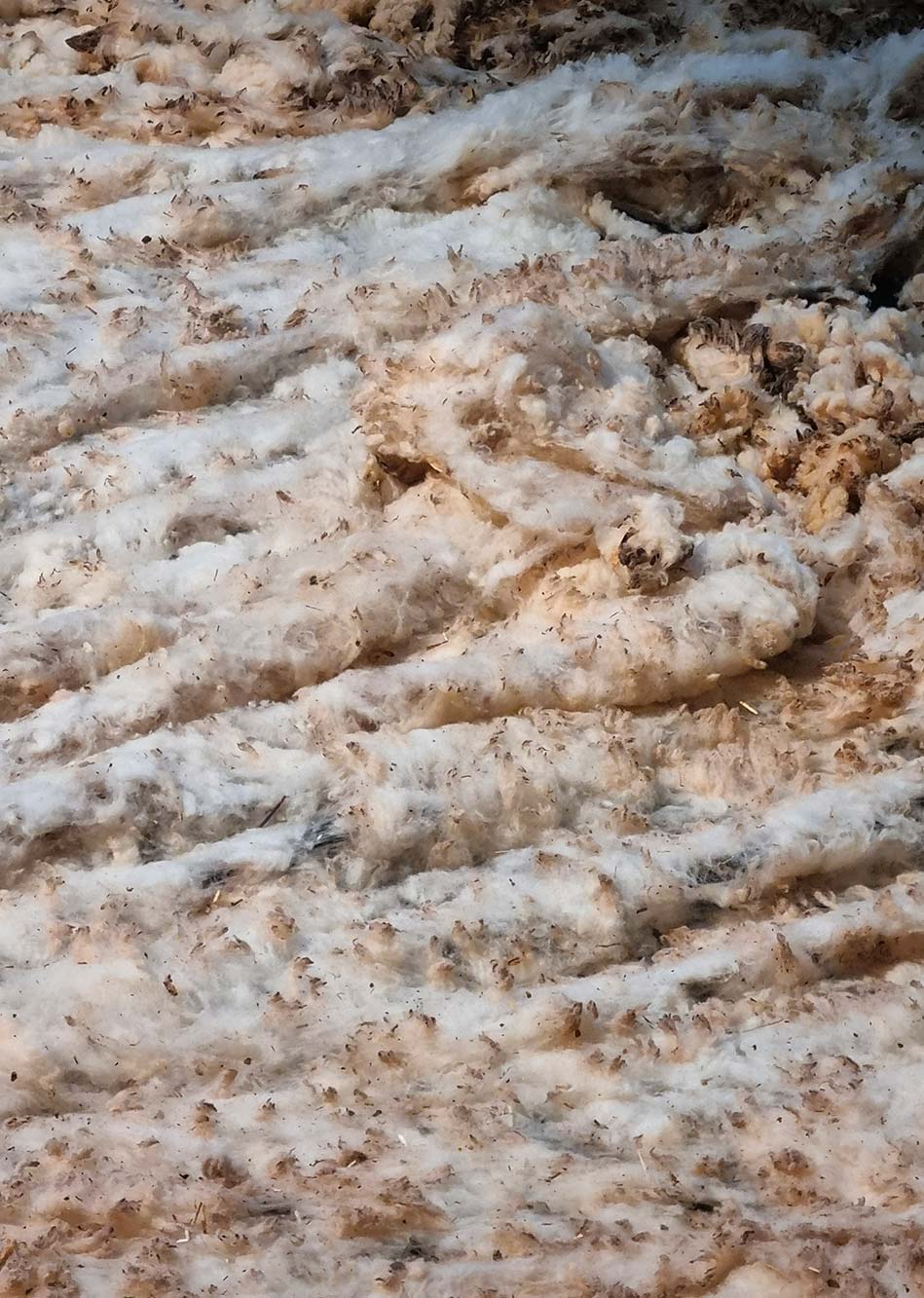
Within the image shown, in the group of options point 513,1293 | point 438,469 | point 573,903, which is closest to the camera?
point 513,1293

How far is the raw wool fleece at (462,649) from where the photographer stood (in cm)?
96

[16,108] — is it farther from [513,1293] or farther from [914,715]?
[513,1293]

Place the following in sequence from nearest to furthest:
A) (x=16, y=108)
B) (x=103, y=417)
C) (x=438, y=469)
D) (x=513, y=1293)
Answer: (x=513, y=1293) → (x=438, y=469) → (x=103, y=417) → (x=16, y=108)

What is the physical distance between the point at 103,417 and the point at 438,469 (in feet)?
1.36

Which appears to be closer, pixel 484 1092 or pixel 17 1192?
pixel 17 1192

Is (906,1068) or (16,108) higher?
(16,108)

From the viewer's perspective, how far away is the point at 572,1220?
919mm

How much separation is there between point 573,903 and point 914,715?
0.38m

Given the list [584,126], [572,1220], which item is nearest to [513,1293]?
[572,1220]

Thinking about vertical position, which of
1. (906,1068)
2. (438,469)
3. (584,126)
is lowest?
(906,1068)

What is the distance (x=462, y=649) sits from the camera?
136 cm

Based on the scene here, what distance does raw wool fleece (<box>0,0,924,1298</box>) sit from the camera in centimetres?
96

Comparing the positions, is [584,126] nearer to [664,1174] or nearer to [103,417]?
[103,417]

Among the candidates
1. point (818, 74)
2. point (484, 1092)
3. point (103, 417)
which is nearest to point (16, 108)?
point (103, 417)
